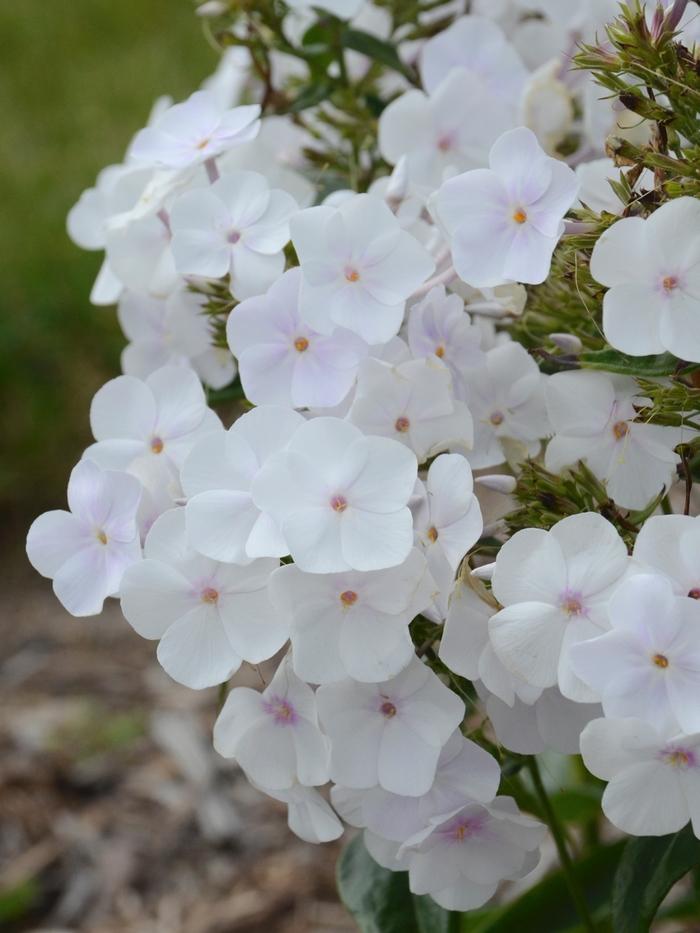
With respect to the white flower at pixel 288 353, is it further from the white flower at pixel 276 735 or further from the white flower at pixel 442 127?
the white flower at pixel 442 127

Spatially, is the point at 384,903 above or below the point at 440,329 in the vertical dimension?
below

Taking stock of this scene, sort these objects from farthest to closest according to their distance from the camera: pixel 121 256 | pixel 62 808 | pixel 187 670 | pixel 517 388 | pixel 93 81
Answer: pixel 93 81, pixel 62 808, pixel 121 256, pixel 517 388, pixel 187 670

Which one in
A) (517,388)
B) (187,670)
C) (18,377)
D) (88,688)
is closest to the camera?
(187,670)

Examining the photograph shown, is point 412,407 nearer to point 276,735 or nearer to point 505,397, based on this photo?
point 505,397

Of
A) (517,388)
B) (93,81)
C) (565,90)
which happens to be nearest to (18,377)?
(93,81)

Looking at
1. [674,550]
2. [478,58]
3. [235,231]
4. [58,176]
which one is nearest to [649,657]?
[674,550]

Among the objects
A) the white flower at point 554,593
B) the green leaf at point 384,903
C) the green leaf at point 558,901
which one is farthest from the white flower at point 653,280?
the green leaf at point 558,901

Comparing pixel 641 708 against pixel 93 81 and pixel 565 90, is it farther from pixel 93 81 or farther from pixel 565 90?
pixel 93 81
